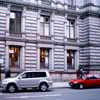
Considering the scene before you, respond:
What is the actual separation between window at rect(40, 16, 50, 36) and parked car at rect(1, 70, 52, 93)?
8.57 metres

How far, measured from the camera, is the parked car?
17.3 m

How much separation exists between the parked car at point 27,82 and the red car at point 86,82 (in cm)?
297

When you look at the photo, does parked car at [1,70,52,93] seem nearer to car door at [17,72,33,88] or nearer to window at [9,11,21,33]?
car door at [17,72,33,88]

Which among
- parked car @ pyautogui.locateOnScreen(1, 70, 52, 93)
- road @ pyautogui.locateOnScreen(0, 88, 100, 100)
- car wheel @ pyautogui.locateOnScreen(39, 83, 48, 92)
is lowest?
road @ pyautogui.locateOnScreen(0, 88, 100, 100)

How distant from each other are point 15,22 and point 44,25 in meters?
3.96

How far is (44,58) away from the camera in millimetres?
26000

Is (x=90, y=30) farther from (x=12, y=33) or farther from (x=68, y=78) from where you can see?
(x=12, y=33)

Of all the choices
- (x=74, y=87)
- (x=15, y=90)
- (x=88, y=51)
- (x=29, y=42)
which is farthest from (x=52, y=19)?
(x=15, y=90)

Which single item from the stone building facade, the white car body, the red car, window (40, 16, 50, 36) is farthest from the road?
window (40, 16, 50, 36)

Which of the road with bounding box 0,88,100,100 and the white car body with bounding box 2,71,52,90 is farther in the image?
the white car body with bounding box 2,71,52,90

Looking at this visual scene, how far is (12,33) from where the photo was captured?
23703 mm

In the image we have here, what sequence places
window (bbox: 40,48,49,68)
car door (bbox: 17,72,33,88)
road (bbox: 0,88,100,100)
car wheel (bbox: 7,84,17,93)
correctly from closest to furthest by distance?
road (bbox: 0,88,100,100)
car wheel (bbox: 7,84,17,93)
car door (bbox: 17,72,33,88)
window (bbox: 40,48,49,68)

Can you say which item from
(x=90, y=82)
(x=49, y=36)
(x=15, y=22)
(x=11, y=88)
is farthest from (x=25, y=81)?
(x=49, y=36)

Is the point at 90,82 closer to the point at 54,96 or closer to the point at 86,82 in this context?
the point at 86,82
